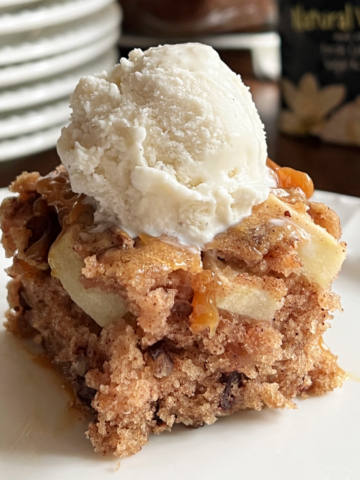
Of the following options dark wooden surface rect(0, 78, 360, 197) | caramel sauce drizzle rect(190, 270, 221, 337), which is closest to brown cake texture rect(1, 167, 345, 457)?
caramel sauce drizzle rect(190, 270, 221, 337)

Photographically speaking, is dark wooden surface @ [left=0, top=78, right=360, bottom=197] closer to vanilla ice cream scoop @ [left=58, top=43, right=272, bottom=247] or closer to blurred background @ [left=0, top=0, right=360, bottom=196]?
blurred background @ [left=0, top=0, right=360, bottom=196]

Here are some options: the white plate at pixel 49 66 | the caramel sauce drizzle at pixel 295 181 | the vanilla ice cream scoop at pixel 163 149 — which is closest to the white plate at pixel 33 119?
the white plate at pixel 49 66

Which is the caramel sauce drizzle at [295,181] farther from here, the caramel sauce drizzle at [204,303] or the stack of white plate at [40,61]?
the stack of white plate at [40,61]

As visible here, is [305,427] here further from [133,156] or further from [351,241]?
[351,241]

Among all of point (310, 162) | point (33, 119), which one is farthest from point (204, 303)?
point (310, 162)

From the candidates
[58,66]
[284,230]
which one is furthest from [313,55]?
[284,230]
